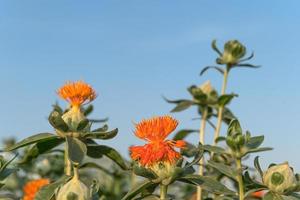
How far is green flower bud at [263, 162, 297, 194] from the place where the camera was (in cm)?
220

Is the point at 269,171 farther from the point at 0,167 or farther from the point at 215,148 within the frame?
the point at 0,167

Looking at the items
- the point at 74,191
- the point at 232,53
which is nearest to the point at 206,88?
the point at 232,53

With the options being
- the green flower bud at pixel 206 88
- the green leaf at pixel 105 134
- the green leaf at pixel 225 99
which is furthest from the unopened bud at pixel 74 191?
the green flower bud at pixel 206 88

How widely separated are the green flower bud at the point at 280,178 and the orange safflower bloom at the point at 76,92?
0.80m

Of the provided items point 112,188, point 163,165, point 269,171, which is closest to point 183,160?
point 163,165

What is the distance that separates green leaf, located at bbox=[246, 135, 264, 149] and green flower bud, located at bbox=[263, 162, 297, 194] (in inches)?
4.2

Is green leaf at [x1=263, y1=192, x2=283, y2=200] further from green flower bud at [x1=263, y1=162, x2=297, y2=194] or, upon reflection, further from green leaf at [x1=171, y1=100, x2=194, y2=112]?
green leaf at [x1=171, y1=100, x2=194, y2=112]

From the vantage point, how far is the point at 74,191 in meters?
1.94

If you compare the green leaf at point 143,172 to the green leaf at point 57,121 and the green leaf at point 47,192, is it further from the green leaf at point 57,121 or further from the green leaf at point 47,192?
the green leaf at point 57,121

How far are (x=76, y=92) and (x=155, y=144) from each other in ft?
1.65

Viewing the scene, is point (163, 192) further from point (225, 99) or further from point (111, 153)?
point (225, 99)

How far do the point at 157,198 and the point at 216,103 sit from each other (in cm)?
191

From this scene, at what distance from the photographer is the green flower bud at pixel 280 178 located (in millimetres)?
2195

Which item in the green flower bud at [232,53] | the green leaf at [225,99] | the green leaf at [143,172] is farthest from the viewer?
the green flower bud at [232,53]
